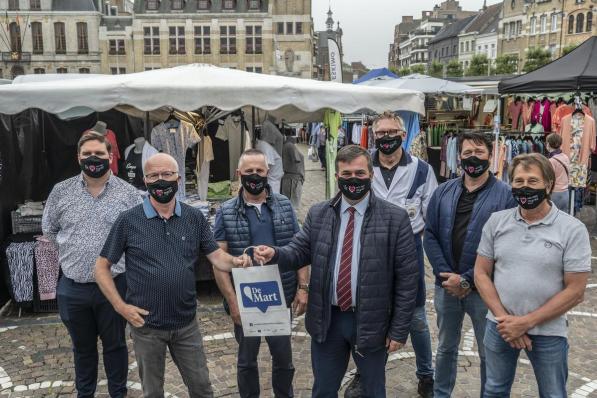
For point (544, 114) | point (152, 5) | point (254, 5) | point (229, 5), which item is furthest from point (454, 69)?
point (544, 114)

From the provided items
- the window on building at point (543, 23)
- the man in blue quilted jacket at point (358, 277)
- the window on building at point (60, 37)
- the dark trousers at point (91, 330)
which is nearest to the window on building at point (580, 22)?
the window on building at point (543, 23)

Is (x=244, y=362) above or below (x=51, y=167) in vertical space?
below

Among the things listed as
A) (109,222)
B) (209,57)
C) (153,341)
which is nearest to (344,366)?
(153,341)

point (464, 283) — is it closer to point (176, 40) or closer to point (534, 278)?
point (534, 278)

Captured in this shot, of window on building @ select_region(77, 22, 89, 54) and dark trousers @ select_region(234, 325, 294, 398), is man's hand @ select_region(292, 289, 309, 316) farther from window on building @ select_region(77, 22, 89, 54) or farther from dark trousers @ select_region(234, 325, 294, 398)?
window on building @ select_region(77, 22, 89, 54)

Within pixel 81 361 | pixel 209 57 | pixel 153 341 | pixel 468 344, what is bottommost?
pixel 468 344

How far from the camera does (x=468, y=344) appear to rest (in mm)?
5020

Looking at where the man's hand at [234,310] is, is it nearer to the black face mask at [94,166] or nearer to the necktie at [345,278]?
the necktie at [345,278]

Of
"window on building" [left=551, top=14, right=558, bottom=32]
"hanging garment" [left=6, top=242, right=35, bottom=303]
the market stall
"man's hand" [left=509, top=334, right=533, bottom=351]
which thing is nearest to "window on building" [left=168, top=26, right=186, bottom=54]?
"window on building" [left=551, top=14, right=558, bottom=32]

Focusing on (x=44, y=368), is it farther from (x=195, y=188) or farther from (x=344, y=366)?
(x=195, y=188)

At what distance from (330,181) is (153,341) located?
14.6ft

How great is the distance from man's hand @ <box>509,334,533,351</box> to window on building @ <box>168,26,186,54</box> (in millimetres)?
55925

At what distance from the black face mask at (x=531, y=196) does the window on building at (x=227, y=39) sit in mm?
54824

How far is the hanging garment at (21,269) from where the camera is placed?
226 inches
